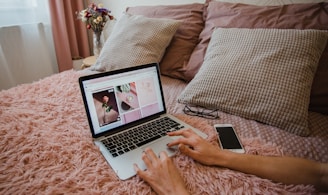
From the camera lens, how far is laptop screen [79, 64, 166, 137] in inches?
28.8

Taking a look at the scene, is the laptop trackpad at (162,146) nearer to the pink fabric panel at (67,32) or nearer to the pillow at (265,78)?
the pillow at (265,78)

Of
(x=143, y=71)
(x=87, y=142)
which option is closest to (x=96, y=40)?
(x=143, y=71)

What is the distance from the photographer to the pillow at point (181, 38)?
1.37 metres

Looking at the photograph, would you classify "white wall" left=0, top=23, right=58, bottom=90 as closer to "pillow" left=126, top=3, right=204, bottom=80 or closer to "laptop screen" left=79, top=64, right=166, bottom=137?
"pillow" left=126, top=3, right=204, bottom=80

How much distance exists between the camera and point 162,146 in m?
0.71

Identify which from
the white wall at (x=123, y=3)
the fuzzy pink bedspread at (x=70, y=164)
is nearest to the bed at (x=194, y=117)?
the fuzzy pink bedspread at (x=70, y=164)

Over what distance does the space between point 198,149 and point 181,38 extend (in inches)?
37.3

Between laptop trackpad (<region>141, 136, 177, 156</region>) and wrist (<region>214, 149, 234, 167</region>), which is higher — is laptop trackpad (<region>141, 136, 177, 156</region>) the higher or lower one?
the higher one

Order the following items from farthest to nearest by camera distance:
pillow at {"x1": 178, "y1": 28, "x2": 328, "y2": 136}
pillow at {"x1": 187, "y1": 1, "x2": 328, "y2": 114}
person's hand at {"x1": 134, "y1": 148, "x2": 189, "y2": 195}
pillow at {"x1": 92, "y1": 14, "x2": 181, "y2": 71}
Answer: pillow at {"x1": 92, "y1": 14, "x2": 181, "y2": 71} → pillow at {"x1": 187, "y1": 1, "x2": 328, "y2": 114} → pillow at {"x1": 178, "y1": 28, "x2": 328, "y2": 136} → person's hand at {"x1": 134, "y1": 148, "x2": 189, "y2": 195}

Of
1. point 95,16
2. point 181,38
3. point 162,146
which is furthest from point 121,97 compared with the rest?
point 95,16

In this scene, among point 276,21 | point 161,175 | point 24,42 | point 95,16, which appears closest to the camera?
point 161,175

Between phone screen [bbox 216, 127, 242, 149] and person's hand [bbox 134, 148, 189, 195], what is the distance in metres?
0.23

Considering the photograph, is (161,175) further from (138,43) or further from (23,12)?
(23,12)

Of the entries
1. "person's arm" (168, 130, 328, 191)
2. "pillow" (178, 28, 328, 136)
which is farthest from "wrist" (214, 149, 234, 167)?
"pillow" (178, 28, 328, 136)
